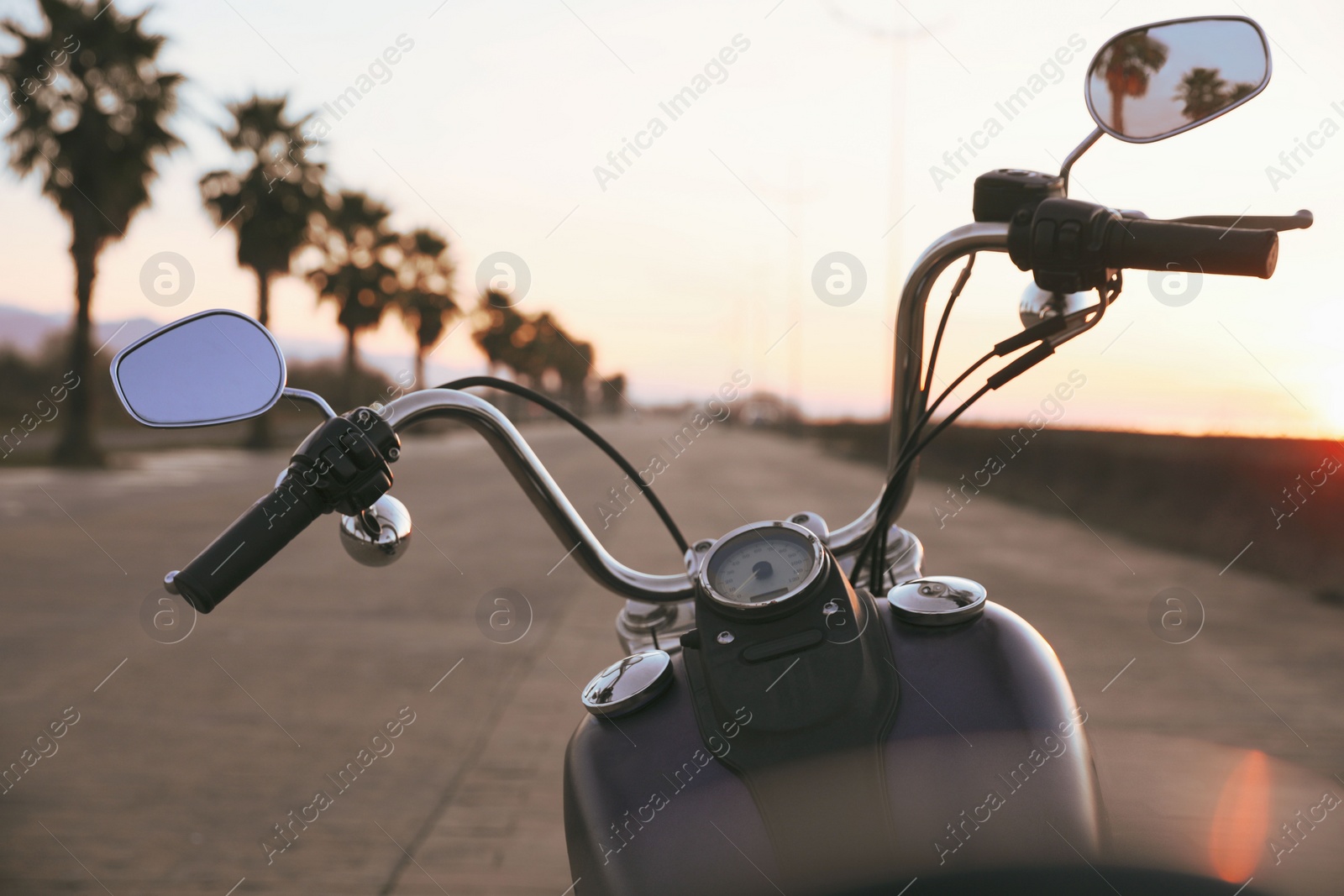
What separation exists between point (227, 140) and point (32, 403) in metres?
28.7

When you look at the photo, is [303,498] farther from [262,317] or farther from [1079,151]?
[262,317]

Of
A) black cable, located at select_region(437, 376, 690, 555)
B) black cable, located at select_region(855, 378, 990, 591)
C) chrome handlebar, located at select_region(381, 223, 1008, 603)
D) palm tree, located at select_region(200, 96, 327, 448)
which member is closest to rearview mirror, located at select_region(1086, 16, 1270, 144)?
chrome handlebar, located at select_region(381, 223, 1008, 603)

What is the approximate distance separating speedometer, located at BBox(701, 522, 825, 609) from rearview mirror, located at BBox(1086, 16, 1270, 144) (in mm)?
599

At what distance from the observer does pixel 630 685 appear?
1.16m

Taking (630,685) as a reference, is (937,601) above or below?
above

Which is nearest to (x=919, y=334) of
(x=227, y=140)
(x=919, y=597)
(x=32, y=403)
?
(x=919, y=597)

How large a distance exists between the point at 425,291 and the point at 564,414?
4768 centimetres

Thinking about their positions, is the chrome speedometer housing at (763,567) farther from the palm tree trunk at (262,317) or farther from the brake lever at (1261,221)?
the palm tree trunk at (262,317)

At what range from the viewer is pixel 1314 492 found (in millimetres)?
9109

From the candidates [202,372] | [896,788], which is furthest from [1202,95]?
[202,372]

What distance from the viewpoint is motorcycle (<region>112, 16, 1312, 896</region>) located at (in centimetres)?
95

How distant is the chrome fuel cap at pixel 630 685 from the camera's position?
44.6 inches

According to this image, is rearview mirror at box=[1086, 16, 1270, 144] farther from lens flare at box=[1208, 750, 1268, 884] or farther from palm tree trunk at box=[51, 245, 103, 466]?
palm tree trunk at box=[51, 245, 103, 466]

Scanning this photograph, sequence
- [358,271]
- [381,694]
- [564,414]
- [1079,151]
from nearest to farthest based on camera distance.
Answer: [1079,151] → [564,414] → [381,694] → [358,271]
